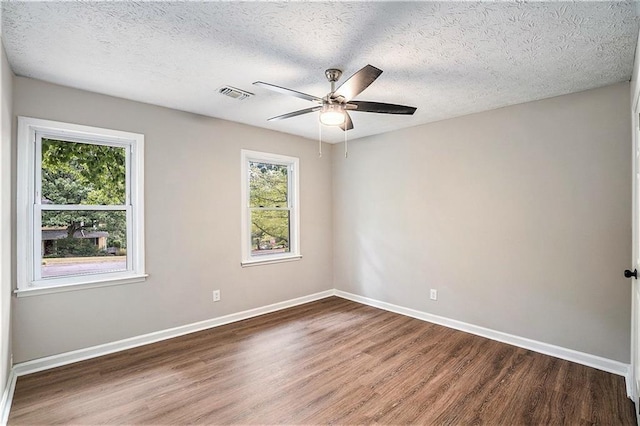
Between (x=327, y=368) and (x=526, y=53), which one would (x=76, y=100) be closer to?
(x=327, y=368)

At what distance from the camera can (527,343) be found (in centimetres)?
323

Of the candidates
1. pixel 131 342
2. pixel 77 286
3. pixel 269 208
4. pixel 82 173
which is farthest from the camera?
pixel 269 208

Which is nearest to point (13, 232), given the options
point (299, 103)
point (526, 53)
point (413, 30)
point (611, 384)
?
point (299, 103)

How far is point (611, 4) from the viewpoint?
5.69 feet

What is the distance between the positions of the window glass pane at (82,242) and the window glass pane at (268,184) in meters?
1.60

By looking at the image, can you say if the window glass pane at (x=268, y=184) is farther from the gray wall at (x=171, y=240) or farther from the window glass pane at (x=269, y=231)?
the gray wall at (x=171, y=240)

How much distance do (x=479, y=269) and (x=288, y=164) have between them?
2.87 meters

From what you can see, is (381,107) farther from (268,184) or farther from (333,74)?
(268,184)

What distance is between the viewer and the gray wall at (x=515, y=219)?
9.13 ft

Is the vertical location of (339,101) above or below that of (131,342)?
above

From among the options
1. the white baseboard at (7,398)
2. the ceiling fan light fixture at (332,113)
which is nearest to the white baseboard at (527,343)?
the ceiling fan light fixture at (332,113)

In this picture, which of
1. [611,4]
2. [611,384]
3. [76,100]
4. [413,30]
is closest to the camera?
[611,4]

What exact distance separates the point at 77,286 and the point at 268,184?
244 centimetres

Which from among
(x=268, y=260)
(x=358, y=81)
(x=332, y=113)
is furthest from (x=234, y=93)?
(x=268, y=260)
